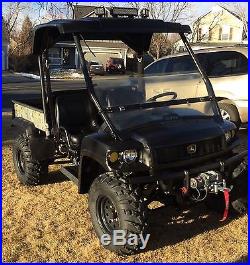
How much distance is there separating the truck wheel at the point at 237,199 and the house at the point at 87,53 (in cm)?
203

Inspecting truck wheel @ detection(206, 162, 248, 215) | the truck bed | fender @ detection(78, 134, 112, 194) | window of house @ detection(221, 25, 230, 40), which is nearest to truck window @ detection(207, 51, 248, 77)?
truck wheel @ detection(206, 162, 248, 215)

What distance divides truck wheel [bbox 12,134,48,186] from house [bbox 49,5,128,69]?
4.01ft

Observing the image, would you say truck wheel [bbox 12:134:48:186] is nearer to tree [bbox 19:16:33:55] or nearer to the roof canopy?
the roof canopy

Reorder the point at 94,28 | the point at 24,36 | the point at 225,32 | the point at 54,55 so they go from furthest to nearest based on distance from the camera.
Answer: the point at 24,36 < the point at 225,32 < the point at 54,55 < the point at 94,28

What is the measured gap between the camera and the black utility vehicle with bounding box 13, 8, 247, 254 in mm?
3654

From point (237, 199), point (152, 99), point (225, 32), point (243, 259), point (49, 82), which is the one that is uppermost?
point (225, 32)

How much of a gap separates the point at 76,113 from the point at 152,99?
137 centimetres

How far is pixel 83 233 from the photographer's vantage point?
4242mm

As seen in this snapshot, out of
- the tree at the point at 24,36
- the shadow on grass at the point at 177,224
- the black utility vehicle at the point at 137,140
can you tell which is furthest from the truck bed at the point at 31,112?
the tree at the point at 24,36

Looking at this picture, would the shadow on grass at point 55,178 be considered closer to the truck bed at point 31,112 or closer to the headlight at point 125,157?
the truck bed at point 31,112

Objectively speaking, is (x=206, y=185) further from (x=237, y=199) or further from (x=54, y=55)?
(x=54, y=55)

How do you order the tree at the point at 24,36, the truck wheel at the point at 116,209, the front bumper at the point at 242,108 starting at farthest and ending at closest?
the tree at the point at 24,36 → the front bumper at the point at 242,108 → the truck wheel at the point at 116,209

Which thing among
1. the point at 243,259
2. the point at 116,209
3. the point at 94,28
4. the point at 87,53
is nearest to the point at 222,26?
the point at 87,53

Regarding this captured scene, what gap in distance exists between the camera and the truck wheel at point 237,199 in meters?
4.51
